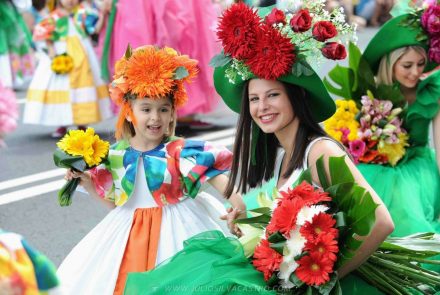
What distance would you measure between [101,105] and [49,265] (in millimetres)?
7755

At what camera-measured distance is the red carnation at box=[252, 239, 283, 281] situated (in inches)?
130

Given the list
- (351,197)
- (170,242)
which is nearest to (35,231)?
(170,242)

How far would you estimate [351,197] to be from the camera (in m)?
3.28

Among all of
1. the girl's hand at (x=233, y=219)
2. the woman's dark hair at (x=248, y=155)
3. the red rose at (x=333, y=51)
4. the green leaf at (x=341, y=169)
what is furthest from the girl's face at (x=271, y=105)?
the green leaf at (x=341, y=169)

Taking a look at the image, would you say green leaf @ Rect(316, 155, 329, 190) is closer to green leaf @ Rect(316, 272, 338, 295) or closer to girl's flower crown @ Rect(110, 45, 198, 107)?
green leaf @ Rect(316, 272, 338, 295)

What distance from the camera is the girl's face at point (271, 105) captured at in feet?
12.5

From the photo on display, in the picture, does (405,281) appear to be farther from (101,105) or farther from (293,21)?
(101,105)

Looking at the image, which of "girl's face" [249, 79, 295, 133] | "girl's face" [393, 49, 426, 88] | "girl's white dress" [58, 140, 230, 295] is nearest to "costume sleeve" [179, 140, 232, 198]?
"girl's white dress" [58, 140, 230, 295]

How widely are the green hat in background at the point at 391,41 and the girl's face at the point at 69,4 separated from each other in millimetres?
4708

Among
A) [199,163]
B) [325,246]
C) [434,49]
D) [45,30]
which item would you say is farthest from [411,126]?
[45,30]

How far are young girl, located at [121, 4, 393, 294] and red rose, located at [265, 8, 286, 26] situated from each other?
40 mm

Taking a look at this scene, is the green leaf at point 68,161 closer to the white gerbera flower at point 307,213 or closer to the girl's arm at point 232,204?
the girl's arm at point 232,204

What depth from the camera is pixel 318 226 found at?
10.7ft

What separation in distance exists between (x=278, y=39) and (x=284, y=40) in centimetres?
3
